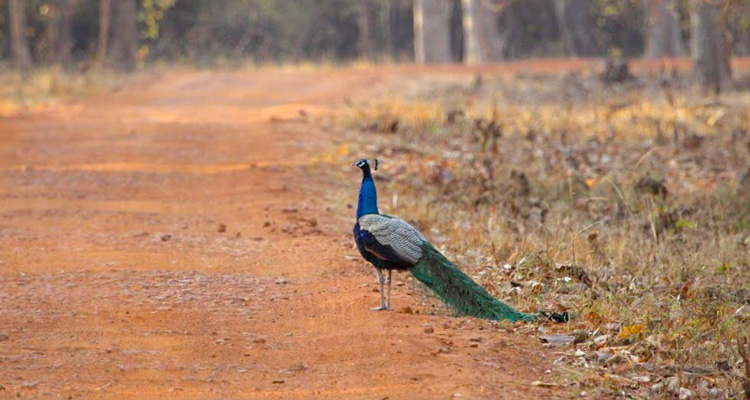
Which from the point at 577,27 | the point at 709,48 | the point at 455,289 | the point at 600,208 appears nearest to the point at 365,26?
the point at 577,27

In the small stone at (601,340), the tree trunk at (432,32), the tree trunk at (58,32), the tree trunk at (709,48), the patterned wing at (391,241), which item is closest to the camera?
the small stone at (601,340)

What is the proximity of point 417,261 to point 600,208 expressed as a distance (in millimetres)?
5558

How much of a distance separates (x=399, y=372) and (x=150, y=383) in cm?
122

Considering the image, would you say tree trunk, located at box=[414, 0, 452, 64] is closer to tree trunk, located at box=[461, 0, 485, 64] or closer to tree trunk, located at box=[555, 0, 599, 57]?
tree trunk, located at box=[461, 0, 485, 64]

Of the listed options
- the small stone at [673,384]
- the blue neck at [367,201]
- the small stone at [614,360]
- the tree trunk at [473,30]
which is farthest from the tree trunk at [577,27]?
the small stone at [673,384]

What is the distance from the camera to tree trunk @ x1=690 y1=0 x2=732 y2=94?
830 inches

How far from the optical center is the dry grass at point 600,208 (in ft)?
21.9

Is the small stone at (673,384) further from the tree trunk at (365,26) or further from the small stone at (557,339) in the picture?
the tree trunk at (365,26)

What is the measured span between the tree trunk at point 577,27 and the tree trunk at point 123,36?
14.8 metres

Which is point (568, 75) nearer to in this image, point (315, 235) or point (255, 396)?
point (315, 235)

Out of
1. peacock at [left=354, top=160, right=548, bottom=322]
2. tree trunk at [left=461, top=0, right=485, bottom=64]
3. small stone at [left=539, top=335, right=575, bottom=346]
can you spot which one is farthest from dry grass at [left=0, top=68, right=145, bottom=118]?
small stone at [left=539, top=335, right=575, bottom=346]

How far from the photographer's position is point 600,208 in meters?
12.1

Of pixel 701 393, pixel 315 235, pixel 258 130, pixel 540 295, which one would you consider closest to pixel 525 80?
pixel 258 130

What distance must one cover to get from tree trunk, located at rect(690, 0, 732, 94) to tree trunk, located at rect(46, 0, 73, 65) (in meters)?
15.0
